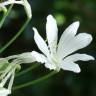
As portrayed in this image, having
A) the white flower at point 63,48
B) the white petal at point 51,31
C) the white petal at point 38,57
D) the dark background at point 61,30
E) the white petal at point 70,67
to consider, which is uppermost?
the dark background at point 61,30

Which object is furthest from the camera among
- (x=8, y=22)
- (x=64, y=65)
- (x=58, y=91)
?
(x=58, y=91)

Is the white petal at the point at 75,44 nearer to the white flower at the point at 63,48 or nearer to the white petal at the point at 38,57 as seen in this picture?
the white flower at the point at 63,48

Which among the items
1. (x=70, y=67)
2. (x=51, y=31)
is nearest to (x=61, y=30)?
(x=51, y=31)

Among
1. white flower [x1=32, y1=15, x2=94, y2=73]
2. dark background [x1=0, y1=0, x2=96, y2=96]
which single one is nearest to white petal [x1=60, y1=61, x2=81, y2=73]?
white flower [x1=32, y1=15, x2=94, y2=73]

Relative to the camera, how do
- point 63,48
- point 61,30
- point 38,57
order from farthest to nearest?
point 61,30 → point 63,48 → point 38,57

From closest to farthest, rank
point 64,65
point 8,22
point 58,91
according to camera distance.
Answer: point 64,65
point 8,22
point 58,91

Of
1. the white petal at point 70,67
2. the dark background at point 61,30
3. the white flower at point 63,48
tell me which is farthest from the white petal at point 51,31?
the dark background at point 61,30

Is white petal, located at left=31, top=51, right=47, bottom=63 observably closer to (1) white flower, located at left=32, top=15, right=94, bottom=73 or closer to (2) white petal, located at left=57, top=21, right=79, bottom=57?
(1) white flower, located at left=32, top=15, right=94, bottom=73

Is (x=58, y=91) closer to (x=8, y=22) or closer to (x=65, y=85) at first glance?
(x=65, y=85)

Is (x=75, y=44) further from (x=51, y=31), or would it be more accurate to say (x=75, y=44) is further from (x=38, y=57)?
(x=38, y=57)

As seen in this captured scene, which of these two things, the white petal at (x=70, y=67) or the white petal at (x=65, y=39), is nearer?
the white petal at (x=70, y=67)

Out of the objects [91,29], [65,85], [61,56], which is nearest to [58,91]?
[65,85]
